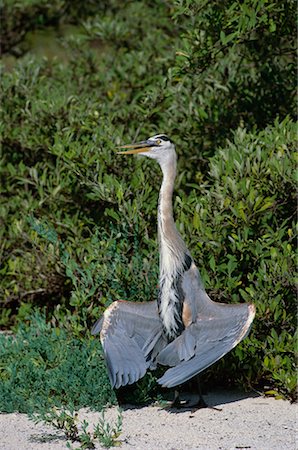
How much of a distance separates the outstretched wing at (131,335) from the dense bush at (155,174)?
0.39m

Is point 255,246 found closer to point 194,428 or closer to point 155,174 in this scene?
point 194,428

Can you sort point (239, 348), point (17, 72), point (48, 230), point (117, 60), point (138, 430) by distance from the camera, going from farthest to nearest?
1. point (117, 60)
2. point (17, 72)
3. point (48, 230)
4. point (239, 348)
5. point (138, 430)

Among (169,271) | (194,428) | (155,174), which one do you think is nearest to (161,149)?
(169,271)

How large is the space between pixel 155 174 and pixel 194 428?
243cm

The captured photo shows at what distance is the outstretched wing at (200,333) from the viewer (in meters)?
5.36

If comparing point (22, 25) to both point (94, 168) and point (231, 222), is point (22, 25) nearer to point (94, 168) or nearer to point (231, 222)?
point (94, 168)

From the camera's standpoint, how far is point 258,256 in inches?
232

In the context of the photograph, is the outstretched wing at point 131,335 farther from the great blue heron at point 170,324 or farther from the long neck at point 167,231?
the long neck at point 167,231

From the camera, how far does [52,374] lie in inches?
225

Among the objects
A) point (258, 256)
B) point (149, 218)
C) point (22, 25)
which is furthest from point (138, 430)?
point (22, 25)

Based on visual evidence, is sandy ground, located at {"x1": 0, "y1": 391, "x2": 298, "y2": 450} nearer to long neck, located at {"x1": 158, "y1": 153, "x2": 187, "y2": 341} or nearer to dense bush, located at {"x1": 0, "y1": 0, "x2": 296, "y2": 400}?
dense bush, located at {"x1": 0, "y1": 0, "x2": 296, "y2": 400}

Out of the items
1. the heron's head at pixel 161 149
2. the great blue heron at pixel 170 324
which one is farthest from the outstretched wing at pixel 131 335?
the heron's head at pixel 161 149

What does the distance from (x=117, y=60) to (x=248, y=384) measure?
4.17 meters

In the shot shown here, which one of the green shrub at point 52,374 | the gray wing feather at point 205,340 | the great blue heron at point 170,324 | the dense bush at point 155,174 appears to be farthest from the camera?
the dense bush at point 155,174
